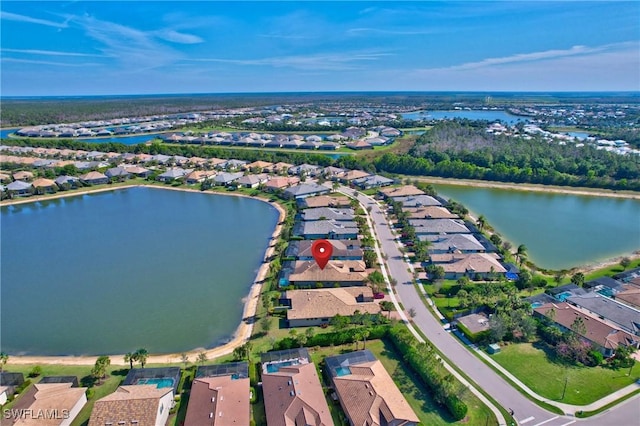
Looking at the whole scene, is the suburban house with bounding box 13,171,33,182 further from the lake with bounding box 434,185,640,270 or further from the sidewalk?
the sidewalk

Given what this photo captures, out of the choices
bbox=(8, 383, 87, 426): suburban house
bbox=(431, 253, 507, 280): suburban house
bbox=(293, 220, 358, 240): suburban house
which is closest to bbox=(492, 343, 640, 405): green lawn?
bbox=(431, 253, 507, 280): suburban house

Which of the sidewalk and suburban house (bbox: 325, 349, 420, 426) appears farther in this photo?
the sidewalk

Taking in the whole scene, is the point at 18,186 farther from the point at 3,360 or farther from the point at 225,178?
the point at 3,360

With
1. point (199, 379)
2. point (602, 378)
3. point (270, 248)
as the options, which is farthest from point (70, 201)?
point (602, 378)

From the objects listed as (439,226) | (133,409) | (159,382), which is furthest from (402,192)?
(133,409)

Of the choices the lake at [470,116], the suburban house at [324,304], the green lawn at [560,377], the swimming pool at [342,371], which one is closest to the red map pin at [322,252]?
the suburban house at [324,304]

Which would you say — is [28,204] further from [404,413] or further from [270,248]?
[404,413]
